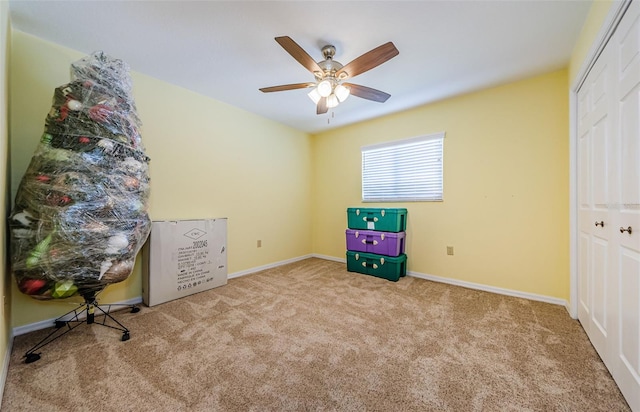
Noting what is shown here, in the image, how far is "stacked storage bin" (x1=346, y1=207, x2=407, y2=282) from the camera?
311 cm

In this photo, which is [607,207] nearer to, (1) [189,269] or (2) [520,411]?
(2) [520,411]

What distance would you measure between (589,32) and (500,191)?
1.47 meters

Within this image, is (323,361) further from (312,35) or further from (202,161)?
(202,161)

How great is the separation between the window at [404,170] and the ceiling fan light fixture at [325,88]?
1815 mm

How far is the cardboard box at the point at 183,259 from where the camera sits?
2.37m

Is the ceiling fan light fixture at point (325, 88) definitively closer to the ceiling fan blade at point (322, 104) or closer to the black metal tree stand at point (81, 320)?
the ceiling fan blade at point (322, 104)

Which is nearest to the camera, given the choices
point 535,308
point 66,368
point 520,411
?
point 520,411

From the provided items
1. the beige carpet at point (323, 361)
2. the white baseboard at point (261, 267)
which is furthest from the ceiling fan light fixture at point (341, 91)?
the white baseboard at point (261, 267)

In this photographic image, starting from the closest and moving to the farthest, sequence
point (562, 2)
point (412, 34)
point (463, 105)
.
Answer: point (562, 2) → point (412, 34) → point (463, 105)

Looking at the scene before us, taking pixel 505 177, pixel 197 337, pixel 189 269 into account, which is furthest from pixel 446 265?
pixel 189 269

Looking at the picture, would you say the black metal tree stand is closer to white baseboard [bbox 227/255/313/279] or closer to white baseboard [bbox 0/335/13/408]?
white baseboard [bbox 0/335/13/408]

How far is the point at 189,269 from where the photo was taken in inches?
103

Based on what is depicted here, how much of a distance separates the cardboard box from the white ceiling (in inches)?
64.7

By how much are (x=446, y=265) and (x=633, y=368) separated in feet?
6.18
